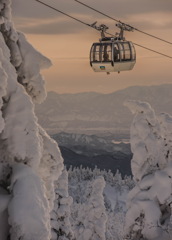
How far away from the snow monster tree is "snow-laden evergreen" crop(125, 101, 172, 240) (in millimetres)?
15953

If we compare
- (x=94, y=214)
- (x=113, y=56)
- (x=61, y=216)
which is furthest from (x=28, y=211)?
(x=94, y=214)

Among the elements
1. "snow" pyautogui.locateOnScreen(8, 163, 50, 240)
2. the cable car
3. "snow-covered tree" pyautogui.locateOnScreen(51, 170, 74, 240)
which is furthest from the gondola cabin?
"snow" pyautogui.locateOnScreen(8, 163, 50, 240)

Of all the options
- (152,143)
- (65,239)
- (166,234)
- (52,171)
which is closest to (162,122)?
(152,143)

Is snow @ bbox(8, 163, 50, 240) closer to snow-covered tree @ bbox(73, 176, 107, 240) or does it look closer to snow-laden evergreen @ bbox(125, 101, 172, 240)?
snow-laden evergreen @ bbox(125, 101, 172, 240)

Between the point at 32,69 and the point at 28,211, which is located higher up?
the point at 32,69

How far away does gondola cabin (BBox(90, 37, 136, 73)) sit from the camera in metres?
32.0

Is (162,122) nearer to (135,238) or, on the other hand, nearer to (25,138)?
(135,238)

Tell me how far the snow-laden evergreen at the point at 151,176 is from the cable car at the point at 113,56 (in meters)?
2.83

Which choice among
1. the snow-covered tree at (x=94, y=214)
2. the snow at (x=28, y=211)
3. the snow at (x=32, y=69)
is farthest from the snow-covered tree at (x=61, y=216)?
the snow at (x=28, y=211)

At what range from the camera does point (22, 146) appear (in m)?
12.6

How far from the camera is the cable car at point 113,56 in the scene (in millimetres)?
31969

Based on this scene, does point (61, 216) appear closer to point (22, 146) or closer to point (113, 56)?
point (113, 56)

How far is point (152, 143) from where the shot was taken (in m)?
29.5

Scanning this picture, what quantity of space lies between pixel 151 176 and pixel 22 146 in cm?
1777
